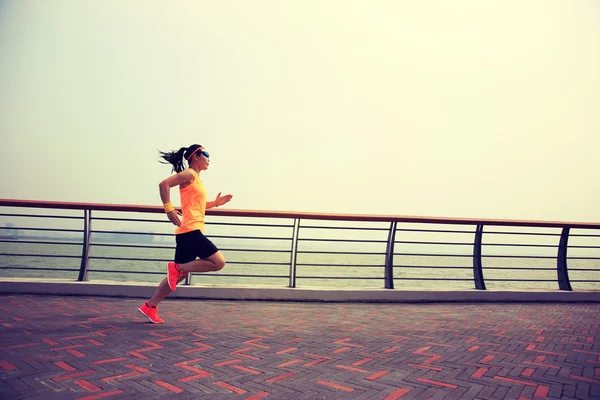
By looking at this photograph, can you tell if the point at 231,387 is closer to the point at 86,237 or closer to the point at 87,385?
the point at 87,385

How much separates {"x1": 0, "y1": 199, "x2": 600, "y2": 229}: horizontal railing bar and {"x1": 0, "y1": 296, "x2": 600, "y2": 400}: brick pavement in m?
1.31

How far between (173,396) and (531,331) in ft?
12.6

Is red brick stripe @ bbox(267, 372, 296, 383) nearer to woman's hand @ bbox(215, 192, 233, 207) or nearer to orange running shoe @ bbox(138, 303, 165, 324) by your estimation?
orange running shoe @ bbox(138, 303, 165, 324)

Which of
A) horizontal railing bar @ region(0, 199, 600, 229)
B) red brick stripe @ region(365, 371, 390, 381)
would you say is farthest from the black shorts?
red brick stripe @ region(365, 371, 390, 381)

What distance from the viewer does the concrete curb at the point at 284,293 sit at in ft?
18.4

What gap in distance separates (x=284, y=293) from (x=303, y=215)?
1.24 m

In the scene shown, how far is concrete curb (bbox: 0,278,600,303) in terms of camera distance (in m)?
5.60

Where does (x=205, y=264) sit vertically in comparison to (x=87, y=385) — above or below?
above

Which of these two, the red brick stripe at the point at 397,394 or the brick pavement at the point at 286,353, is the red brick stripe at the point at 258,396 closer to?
the brick pavement at the point at 286,353

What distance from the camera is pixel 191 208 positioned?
405 centimetres

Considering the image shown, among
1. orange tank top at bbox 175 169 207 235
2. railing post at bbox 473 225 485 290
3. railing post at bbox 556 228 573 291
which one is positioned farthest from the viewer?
railing post at bbox 556 228 573 291

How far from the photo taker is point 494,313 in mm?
5324

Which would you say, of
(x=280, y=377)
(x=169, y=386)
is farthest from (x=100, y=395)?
(x=280, y=377)

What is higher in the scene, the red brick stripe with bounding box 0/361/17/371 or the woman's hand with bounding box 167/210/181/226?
the woman's hand with bounding box 167/210/181/226
